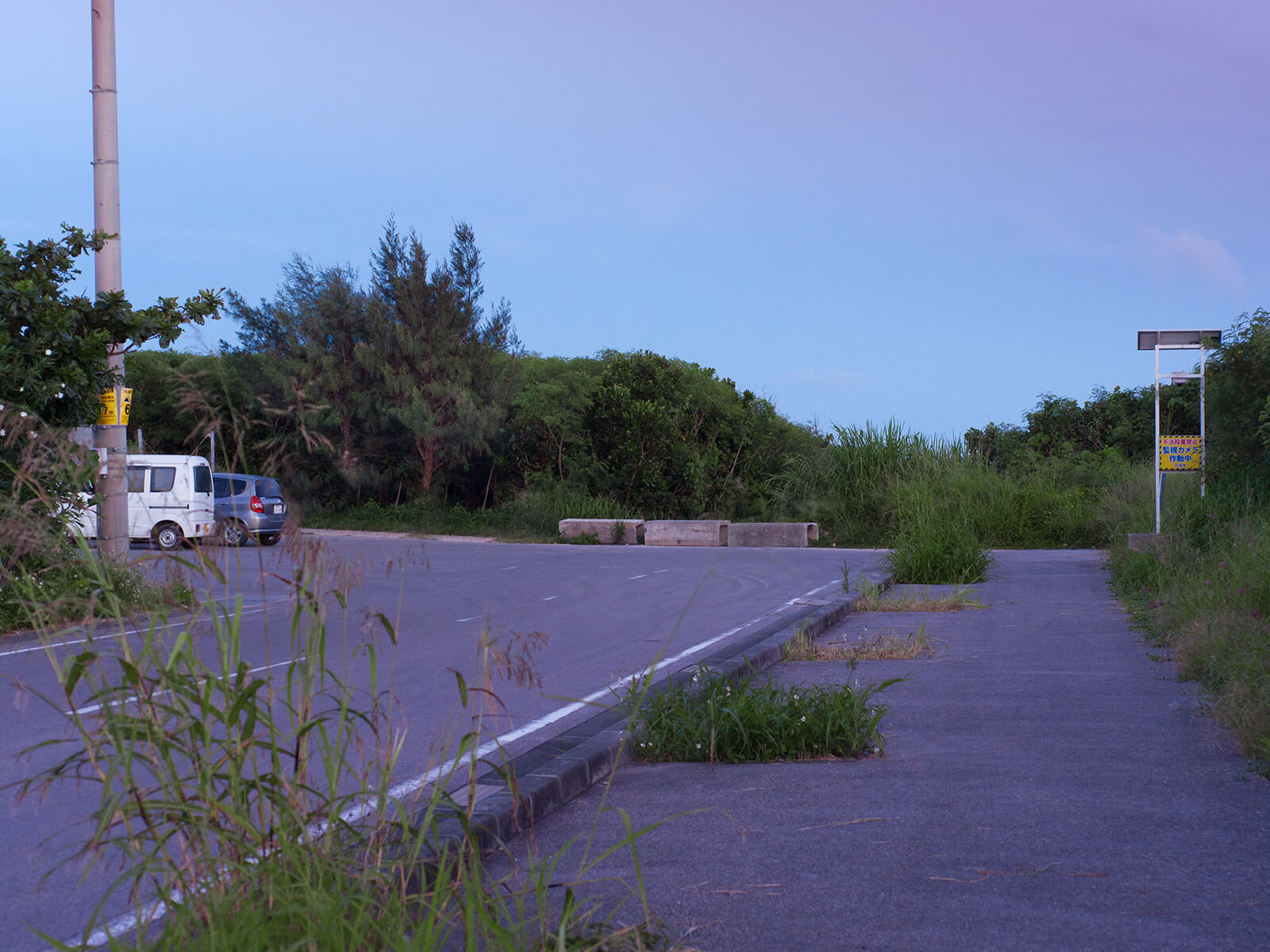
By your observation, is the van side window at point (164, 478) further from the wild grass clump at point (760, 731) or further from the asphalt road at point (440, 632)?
the wild grass clump at point (760, 731)

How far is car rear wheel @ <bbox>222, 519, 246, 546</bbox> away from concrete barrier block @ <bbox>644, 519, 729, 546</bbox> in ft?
80.2

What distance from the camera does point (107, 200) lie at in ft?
42.2

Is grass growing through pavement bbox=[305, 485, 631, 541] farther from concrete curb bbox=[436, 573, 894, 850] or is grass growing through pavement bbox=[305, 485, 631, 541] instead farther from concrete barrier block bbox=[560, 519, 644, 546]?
concrete curb bbox=[436, 573, 894, 850]

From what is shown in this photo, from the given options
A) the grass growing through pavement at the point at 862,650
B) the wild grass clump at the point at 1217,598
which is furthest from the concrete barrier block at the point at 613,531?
the grass growing through pavement at the point at 862,650

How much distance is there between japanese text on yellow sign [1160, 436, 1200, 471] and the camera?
1703 centimetres

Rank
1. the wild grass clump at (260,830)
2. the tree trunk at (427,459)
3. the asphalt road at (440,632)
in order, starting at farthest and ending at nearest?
the tree trunk at (427,459) → the asphalt road at (440,632) → the wild grass clump at (260,830)

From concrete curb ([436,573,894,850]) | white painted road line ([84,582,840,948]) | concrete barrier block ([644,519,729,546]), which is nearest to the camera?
white painted road line ([84,582,840,948])

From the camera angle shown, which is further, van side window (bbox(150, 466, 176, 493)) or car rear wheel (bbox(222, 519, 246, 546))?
van side window (bbox(150, 466, 176, 493))

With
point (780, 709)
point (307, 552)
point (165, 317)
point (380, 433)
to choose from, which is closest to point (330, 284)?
point (380, 433)

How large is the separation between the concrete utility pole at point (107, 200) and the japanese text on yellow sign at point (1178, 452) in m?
14.2

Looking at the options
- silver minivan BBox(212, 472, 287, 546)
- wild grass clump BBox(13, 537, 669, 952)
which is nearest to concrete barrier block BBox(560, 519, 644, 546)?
silver minivan BBox(212, 472, 287, 546)

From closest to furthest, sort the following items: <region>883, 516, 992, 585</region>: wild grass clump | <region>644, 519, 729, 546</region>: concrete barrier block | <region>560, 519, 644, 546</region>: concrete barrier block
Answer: <region>883, 516, 992, 585</region>: wild grass clump → <region>644, 519, 729, 546</region>: concrete barrier block → <region>560, 519, 644, 546</region>: concrete barrier block

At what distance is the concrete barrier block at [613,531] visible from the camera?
94.4 ft

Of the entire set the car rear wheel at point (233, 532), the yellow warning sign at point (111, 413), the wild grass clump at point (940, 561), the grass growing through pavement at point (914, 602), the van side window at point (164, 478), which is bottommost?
the grass growing through pavement at point (914, 602)
